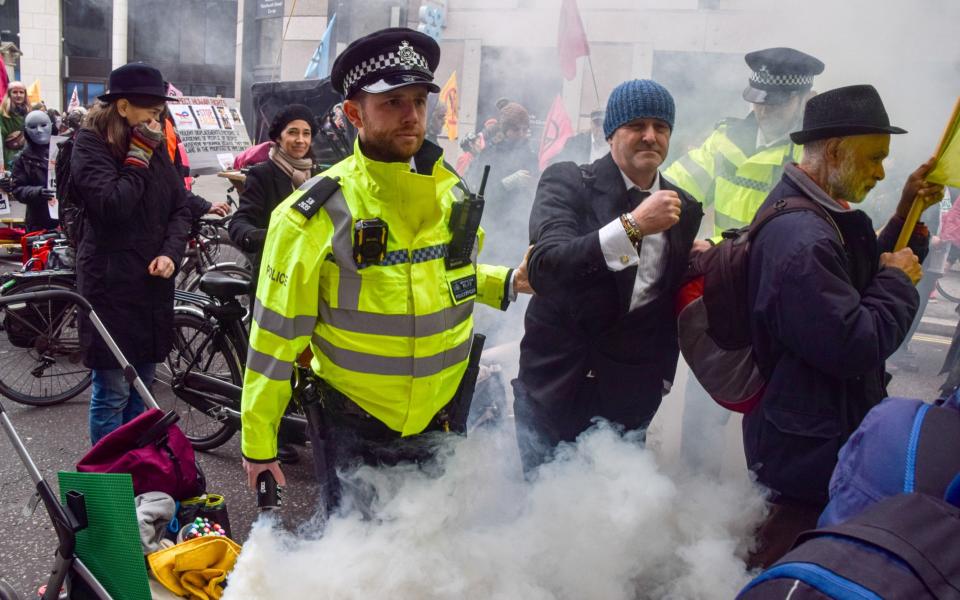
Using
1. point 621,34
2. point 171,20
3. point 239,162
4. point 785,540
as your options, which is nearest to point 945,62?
point 621,34

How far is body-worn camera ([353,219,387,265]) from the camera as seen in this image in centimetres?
184

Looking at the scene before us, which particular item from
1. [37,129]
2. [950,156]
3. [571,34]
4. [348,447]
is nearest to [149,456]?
[348,447]

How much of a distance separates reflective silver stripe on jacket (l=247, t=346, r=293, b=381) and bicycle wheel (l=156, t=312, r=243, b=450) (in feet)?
7.26

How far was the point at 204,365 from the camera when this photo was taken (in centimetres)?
412

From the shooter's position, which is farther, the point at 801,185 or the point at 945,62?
the point at 945,62

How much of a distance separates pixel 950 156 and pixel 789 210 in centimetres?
52

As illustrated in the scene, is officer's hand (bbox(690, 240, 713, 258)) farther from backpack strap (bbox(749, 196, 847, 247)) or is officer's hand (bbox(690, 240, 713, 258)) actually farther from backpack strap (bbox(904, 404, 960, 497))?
backpack strap (bbox(904, 404, 960, 497))

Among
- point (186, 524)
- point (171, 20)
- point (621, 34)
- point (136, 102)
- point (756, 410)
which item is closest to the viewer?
point (756, 410)

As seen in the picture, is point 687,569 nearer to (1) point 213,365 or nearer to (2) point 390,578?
(2) point 390,578

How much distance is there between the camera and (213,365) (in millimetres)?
4113

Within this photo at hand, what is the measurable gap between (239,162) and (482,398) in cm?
302

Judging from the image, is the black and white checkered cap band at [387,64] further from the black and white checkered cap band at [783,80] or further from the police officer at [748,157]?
the black and white checkered cap band at [783,80]

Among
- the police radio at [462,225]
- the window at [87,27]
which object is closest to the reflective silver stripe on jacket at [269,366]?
the police radio at [462,225]

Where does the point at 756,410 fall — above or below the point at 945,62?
below
